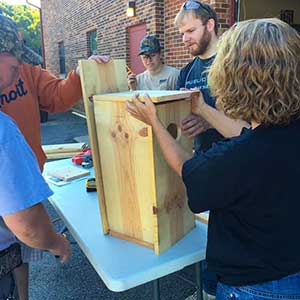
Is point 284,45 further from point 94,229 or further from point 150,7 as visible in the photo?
point 150,7

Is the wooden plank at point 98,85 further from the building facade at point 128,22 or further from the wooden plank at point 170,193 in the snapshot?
the building facade at point 128,22

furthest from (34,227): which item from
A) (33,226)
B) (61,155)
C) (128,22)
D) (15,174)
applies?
(128,22)

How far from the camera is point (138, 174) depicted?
128cm

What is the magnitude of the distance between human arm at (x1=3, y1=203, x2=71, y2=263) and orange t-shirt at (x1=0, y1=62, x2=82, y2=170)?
60 cm

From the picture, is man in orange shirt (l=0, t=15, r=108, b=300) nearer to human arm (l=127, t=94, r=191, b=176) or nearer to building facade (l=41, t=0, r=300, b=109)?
human arm (l=127, t=94, r=191, b=176)

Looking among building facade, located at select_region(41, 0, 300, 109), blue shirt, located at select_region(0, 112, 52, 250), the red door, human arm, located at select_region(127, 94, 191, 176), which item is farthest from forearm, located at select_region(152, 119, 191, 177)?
the red door

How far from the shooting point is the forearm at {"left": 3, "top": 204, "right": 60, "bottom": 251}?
104cm

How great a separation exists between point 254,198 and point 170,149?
322mm

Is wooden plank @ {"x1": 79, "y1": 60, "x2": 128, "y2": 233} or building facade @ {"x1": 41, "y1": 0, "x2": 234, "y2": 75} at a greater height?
building facade @ {"x1": 41, "y1": 0, "x2": 234, "y2": 75}

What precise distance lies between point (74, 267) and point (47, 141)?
559 cm

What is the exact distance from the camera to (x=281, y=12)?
23.8 feet

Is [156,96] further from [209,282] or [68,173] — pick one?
[68,173]

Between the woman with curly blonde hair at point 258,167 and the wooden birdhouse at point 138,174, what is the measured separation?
0.25 meters

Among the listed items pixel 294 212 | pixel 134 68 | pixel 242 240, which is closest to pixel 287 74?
pixel 294 212
